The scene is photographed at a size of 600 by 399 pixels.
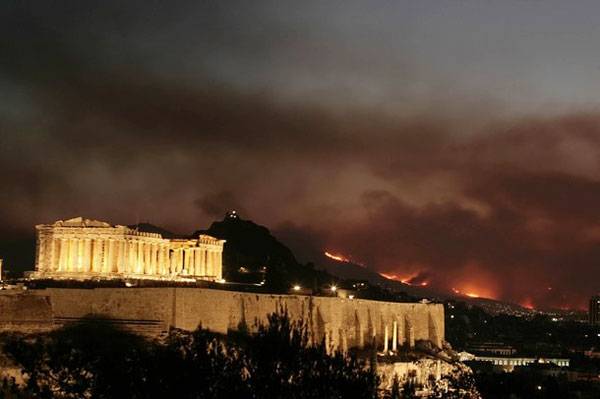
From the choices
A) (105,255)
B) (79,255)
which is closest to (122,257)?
(105,255)

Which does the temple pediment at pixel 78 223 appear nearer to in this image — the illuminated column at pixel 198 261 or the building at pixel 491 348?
the illuminated column at pixel 198 261

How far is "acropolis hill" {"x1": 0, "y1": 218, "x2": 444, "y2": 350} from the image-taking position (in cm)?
5425

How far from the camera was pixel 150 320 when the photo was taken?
5406cm

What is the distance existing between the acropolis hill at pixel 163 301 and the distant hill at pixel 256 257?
20.5 m

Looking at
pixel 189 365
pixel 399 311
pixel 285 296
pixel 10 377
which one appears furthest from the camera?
pixel 399 311

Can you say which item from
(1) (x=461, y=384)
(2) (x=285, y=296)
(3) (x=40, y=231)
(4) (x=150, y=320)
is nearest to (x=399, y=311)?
(1) (x=461, y=384)

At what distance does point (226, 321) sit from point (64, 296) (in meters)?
8.11

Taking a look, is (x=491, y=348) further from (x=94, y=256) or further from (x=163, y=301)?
(x=163, y=301)

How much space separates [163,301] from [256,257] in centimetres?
8494

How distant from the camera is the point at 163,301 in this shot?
5434 cm

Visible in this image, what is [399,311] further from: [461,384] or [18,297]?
[18,297]

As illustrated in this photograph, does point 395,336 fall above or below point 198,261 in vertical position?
below

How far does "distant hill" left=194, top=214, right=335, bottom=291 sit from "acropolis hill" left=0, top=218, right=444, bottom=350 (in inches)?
806

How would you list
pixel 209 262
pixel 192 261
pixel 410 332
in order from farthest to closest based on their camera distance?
1. pixel 209 262
2. pixel 192 261
3. pixel 410 332
